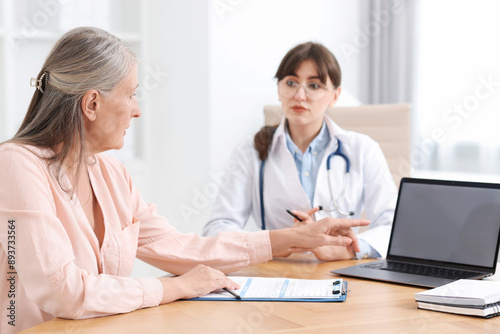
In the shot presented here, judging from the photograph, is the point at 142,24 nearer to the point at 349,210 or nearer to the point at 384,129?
the point at 384,129

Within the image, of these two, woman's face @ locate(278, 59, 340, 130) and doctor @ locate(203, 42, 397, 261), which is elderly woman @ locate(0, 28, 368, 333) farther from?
woman's face @ locate(278, 59, 340, 130)

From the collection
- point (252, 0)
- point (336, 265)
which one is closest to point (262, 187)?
point (336, 265)

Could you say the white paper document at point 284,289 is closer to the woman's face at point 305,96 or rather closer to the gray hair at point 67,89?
the gray hair at point 67,89

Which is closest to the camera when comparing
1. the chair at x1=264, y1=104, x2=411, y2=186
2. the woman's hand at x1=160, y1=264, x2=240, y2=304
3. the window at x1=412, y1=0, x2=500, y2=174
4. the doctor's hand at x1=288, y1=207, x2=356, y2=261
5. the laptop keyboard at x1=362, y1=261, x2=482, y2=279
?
the woman's hand at x1=160, y1=264, x2=240, y2=304

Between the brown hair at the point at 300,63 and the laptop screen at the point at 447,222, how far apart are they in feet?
2.01

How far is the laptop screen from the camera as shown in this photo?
1426mm

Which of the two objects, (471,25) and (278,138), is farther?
(471,25)

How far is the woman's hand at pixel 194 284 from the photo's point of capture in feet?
4.06

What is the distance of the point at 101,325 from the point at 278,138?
1099 mm

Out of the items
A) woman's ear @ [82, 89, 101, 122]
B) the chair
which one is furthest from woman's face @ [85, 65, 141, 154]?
the chair

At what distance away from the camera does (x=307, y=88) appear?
2.05 m

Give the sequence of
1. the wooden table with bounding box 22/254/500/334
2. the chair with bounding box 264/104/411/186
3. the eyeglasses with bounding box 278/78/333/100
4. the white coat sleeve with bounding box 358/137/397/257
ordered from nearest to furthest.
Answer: the wooden table with bounding box 22/254/500/334, the white coat sleeve with bounding box 358/137/397/257, the eyeglasses with bounding box 278/78/333/100, the chair with bounding box 264/104/411/186

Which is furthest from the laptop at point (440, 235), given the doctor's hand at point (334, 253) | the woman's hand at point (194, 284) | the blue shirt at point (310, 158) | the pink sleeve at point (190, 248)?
the blue shirt at point (310, 158)

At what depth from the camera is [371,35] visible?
11.7 feet
